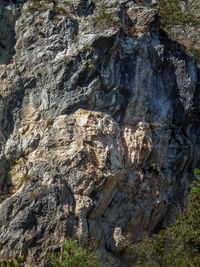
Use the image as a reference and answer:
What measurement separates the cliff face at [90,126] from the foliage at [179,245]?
7.48 feet

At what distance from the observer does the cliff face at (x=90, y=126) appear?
15.2 metres

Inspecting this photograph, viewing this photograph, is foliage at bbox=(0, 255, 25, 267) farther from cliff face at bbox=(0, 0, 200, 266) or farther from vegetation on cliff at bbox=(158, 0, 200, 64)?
vegetation on cliff at bbox=(158, 0, 200, 64)

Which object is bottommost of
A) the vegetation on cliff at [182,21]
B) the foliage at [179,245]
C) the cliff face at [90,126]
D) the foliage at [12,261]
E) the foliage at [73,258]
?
the foliage at [12,261]

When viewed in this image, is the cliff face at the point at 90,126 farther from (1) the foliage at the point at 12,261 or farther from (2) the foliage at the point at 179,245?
(2) the foliage at the point at 179,245

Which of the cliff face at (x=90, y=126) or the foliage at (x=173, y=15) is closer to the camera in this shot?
the cliff face at (x=90, y=126)

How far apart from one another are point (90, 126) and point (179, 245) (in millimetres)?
6867

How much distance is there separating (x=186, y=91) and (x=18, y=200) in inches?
504

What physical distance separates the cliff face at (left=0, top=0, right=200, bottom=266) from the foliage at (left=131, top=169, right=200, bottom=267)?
7.48 feet

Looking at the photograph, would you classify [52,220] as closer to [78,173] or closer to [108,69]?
[78,173]

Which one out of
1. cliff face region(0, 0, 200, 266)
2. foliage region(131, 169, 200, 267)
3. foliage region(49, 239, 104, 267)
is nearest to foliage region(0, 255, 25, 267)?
cliff face region(0, 0, 200, 266)

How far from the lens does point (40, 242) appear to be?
14.3 metres

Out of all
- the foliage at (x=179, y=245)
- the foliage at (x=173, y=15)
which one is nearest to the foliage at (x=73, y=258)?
the foliage at (x=179, y=245)

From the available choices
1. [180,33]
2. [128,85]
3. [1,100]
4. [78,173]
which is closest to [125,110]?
[128,85]

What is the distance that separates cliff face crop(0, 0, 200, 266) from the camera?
1525cm
